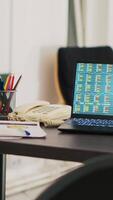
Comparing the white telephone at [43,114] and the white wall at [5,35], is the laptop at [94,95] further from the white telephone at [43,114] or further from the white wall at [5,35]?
the white wall at [5,35]

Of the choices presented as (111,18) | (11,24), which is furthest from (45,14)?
(111,18)

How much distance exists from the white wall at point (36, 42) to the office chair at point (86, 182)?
1995mm

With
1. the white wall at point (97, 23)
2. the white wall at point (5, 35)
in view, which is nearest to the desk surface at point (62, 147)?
the white wall at point (5, 35)

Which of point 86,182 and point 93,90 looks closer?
point 86,182

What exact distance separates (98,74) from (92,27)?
5.68 ft

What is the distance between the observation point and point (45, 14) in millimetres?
2744

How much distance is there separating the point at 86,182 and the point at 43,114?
0.95 metres

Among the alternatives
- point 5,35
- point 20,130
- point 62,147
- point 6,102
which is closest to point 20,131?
point 20,130

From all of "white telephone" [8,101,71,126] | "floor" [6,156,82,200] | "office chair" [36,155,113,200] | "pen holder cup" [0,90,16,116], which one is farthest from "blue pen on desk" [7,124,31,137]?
"floor" [6,156,82,200]

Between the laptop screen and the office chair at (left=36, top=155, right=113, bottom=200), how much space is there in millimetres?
936

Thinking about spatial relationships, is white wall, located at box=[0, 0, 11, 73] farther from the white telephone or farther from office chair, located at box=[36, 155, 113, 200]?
office chair, located at box=[36, 155, 113, 200]

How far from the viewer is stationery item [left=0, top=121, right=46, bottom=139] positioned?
1.18m

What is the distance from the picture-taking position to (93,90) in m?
1.42

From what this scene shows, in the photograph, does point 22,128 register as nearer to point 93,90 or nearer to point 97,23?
point 93,90
